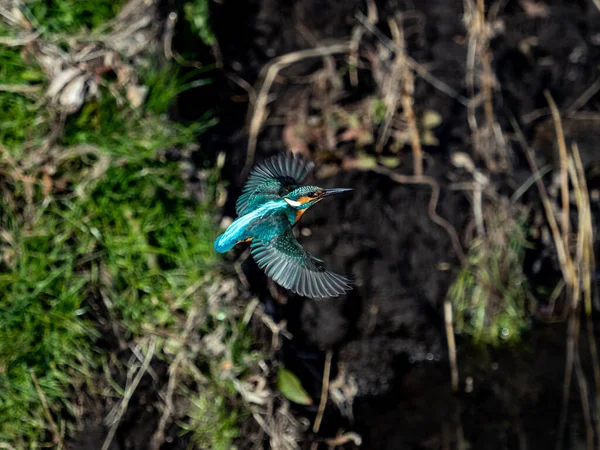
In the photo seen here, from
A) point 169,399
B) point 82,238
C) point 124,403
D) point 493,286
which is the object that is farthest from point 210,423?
point 493,286

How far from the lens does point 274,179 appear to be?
275cm

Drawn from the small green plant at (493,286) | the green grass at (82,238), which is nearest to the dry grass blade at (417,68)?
the small green plant at (493,286)

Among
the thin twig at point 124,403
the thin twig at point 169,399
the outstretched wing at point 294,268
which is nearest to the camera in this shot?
the outstretched wing at point 294,268

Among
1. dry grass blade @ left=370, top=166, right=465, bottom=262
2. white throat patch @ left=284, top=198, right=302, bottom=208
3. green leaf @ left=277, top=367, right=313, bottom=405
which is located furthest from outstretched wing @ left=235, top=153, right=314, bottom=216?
dry grass blade @ left=370, top=166, right=465, bottom=262

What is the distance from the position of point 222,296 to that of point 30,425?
91 cm

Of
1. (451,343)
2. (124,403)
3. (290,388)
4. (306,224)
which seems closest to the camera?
(124,403)

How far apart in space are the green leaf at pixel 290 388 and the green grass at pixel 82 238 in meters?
0.21

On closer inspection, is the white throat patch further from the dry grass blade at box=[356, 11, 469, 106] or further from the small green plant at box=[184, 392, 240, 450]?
the dry grass blade at box=[356, 11, 469, 106]

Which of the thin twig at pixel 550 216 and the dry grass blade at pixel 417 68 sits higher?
the dry grass blade at pixel 417 68

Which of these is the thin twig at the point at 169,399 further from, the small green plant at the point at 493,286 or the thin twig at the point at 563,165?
the thin twig at the point at 563,165

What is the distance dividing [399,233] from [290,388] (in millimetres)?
1327

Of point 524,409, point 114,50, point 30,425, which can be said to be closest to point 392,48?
point 114,50

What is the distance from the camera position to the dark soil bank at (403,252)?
4.36 m

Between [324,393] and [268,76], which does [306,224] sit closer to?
[268,76]
